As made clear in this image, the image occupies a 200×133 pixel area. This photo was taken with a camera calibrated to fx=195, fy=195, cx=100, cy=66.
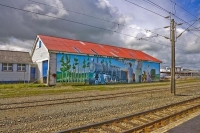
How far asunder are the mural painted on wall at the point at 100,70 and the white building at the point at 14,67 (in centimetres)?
555

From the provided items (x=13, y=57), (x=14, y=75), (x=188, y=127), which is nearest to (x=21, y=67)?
(x=14, y=75)

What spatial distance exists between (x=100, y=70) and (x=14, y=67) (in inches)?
558

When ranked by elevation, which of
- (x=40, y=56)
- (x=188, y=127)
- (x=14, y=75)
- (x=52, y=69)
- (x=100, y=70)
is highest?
(x=40, y=56)

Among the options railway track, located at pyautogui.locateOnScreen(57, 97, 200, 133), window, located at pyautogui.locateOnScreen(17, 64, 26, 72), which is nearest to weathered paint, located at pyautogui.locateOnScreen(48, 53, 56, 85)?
window, located at pyautogui.locateOnScreen(17, 64, 26, 72)

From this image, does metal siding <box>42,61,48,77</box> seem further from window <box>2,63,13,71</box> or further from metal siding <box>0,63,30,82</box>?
window <box>2,63,13,71</box>

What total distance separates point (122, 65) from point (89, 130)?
32788mm

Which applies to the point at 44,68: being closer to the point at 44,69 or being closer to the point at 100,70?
the point at 44,69

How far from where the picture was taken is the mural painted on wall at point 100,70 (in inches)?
1196

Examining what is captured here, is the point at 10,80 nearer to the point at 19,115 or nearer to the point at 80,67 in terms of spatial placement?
the point at 80,67

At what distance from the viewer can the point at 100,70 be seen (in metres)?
35.0

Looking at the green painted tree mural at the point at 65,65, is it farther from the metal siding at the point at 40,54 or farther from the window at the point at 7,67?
the window at the point at 7,67

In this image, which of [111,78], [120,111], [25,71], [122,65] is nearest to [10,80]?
[25,71]

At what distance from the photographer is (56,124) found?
26.7ft

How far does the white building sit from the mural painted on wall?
5554 mm
